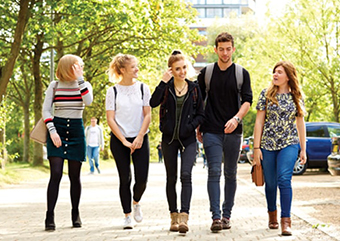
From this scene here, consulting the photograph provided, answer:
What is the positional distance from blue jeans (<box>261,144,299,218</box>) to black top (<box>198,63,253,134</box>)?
1.53 ft

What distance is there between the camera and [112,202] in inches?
512

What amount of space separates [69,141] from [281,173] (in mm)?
2375

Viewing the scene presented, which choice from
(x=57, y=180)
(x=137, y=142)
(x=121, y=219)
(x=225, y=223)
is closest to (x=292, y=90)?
(x=225, y=223)

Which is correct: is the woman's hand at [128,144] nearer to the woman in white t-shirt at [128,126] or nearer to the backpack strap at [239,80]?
the woman in white t-shirt at [128,126]

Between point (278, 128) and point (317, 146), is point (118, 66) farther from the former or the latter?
point (317, 146)

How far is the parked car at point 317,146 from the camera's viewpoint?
907 inches

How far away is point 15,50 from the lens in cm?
2000

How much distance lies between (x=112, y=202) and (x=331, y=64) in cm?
2645

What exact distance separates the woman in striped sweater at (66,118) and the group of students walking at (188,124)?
11mm

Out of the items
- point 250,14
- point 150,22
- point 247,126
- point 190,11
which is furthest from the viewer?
point 250,14

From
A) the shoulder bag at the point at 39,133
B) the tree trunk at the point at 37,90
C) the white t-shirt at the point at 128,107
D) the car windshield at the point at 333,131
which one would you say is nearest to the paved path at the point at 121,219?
the shoulder bag at the point at 39,133

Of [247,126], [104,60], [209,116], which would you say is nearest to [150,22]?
[104,60]

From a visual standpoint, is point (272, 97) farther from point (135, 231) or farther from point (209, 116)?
point (135, 231)

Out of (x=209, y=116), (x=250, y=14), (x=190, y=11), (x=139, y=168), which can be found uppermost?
(x=250, y=14)
